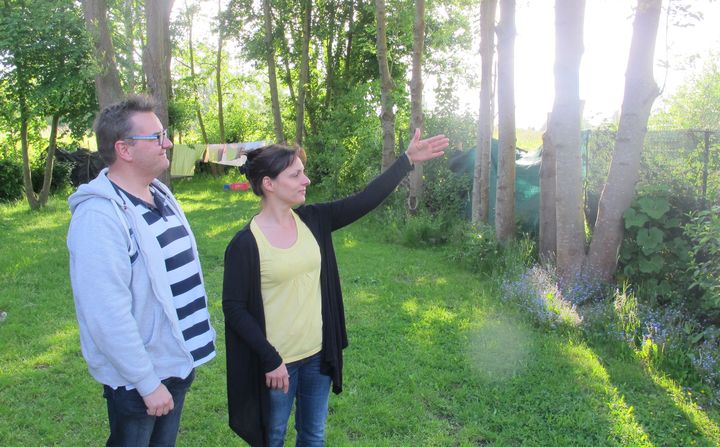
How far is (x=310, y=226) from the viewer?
2621 mm

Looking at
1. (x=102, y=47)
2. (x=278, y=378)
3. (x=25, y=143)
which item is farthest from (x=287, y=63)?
(x=278, y=378)

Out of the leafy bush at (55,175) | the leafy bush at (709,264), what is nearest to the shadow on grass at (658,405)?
the leafy bush at (709,264)

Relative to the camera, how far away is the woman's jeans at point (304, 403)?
98.8 inches

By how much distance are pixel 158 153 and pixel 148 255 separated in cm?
43

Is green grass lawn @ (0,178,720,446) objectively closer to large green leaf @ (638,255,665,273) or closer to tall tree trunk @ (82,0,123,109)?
large green leaf @ (638,255,665,273)

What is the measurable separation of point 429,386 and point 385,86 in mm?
8279

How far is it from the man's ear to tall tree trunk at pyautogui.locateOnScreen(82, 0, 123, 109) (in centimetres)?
756

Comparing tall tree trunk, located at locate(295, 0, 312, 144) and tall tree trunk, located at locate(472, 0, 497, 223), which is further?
tall tree trunk, located at locate(295, 0, 312, 144)

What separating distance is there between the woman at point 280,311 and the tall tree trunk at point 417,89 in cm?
828

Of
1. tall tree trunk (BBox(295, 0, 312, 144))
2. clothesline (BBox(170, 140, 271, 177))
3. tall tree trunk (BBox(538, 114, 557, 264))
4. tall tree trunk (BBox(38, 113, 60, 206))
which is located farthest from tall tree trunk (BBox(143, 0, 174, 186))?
clothesline (BBox(170, 140, 271, 177))

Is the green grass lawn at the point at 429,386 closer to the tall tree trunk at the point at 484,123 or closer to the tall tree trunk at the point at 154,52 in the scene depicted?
the tall tree trunk at the point at 484,123

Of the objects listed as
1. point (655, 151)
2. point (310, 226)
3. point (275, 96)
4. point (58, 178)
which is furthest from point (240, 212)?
point (310, 226)

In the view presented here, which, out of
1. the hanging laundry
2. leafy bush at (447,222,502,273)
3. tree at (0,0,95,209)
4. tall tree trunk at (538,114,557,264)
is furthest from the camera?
the hanging laundry

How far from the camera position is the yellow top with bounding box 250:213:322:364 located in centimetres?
240
